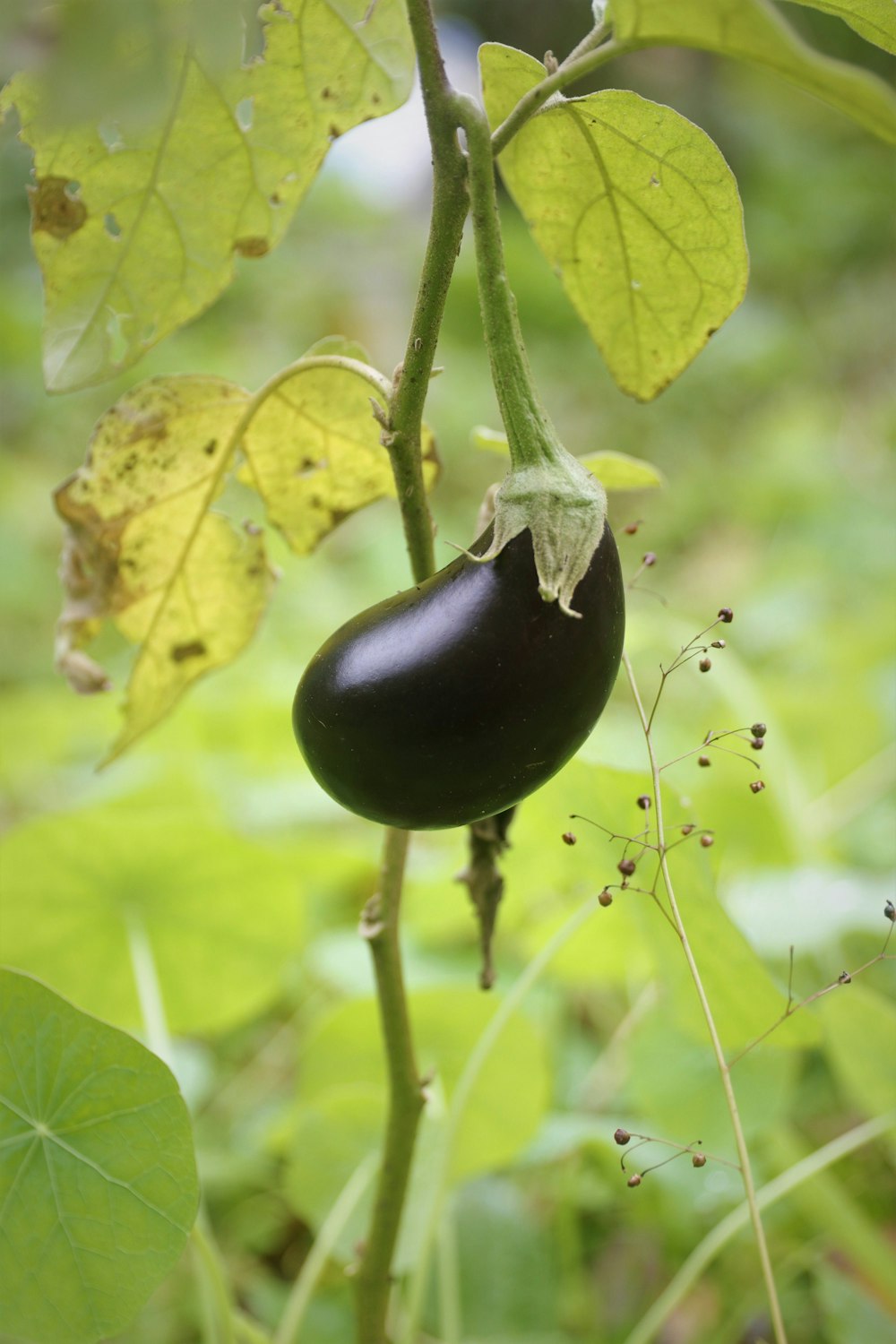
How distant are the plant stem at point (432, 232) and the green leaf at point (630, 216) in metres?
0.04

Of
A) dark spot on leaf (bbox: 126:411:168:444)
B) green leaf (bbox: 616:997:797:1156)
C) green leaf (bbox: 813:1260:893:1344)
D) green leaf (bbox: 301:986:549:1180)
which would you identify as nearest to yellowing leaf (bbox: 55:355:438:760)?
dark spot on leaf (bbox: 126:411:168:444)

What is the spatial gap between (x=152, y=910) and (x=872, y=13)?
500mm

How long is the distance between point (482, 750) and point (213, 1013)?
1.27 ft

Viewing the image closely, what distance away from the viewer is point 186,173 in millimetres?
338

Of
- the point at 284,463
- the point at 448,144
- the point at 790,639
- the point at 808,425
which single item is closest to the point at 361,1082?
the point at 284,463

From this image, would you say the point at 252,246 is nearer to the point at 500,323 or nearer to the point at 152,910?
the point at 500,323

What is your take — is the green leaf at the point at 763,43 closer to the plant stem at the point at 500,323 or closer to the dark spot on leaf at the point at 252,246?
the plant stem at the point at 500,323

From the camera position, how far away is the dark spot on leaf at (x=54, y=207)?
330mm

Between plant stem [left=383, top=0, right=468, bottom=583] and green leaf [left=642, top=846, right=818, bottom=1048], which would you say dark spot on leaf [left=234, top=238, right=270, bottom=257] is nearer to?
plant stem [left=383, top=0, right=468, bottom=583]

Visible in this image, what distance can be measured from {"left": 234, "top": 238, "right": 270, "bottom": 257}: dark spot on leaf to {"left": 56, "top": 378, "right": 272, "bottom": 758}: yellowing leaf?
1.8 inches

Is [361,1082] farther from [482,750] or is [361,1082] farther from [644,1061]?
[482,750]

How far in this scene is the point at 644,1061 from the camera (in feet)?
1.88

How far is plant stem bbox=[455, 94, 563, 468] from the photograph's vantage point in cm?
27

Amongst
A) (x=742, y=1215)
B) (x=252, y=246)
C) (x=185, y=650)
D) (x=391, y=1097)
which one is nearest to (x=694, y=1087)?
(x=742, y=1215)
